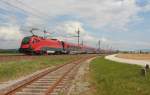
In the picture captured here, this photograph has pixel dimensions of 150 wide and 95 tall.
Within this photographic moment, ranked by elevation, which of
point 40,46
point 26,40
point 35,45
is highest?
point 26,40

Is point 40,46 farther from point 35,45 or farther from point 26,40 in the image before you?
point 26,40

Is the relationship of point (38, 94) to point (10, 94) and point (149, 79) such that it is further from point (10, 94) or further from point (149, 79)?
point (149, 79)

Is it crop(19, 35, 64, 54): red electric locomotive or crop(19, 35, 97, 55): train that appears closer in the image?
A: crop(19, 35, 64, 54): red electric locomotive

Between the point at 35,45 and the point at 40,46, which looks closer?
the point at 35,45

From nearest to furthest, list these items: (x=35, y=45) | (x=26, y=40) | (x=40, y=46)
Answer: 1. (x=26, y=40)
2. (x=35, y=45)
3. (x=40, y=46)

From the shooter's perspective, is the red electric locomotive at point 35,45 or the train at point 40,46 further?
the train at point 40,46

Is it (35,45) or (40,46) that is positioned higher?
(35,45)

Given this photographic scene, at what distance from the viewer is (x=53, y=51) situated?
6619 centimetres

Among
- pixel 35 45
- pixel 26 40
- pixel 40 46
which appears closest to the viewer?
pixel 26 40

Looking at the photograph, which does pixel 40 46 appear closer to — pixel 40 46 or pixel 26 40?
pixel 40 46

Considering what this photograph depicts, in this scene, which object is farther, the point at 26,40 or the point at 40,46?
the point at 40,46

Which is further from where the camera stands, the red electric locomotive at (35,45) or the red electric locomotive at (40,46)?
the red electric locomotive at (40,46)

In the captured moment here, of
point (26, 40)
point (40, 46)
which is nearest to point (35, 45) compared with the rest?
point (26, 40)

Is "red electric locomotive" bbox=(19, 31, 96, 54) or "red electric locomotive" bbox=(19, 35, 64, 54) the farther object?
"red electric locomotive" bbox=(19, 31, 96, 54)
